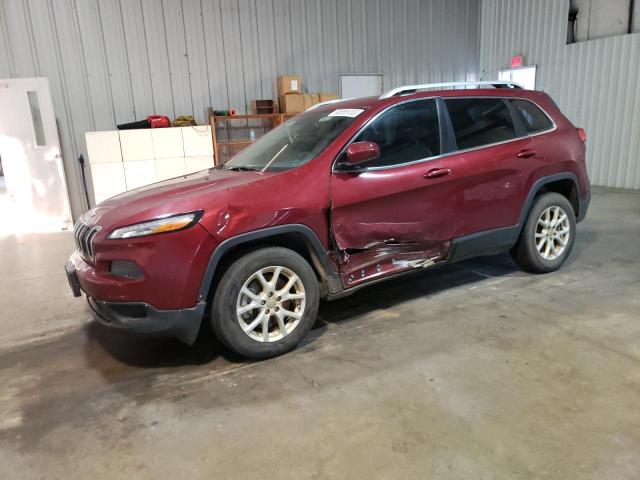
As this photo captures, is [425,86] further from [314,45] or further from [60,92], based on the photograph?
[60,92]

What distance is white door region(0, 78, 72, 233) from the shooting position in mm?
7941

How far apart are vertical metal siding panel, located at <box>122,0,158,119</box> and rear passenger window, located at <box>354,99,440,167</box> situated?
6.74m

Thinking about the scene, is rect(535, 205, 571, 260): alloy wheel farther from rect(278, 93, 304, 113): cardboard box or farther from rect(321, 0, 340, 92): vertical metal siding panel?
rect(321, 0, 340, 92): vertical metal siding panel

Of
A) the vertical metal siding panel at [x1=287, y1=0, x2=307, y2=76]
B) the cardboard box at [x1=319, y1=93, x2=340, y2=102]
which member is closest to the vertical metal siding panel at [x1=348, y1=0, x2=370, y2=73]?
the vertical metal siding panel at [x1=287, y1=0, x2=307, y2=76]

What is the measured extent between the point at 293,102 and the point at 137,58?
2.92 meters

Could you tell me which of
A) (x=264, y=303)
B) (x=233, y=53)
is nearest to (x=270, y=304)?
(x=264, y=303)

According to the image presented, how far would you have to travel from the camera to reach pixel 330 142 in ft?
10.4

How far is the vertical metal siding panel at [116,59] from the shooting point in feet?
27.4

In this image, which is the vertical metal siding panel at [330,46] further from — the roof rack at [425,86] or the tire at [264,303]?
the tire at [264,303]

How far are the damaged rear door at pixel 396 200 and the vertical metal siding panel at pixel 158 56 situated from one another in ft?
22.0

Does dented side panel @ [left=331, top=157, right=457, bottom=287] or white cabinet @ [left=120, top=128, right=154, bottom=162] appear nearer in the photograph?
dented side panel @ [left=331, top=157, right=457, bottom=287]

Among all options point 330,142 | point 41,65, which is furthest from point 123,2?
point 330,142

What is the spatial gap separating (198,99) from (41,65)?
8.72 feet

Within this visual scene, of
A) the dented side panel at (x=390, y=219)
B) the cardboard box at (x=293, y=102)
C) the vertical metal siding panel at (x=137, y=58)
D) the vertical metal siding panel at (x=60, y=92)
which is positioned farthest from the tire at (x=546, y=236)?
the vertical metal siding panel at (x=60, y=92)
